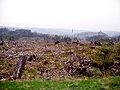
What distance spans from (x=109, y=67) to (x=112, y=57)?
297 centimetres

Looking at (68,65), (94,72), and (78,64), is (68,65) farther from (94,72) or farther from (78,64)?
(94,72)

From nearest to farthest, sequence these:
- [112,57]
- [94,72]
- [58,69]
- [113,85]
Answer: [113,85] → [94,72] → [58,69] → [112,57]

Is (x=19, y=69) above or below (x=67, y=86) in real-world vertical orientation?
below

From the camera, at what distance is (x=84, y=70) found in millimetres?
25609

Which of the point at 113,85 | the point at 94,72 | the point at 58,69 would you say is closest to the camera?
the point at 113,85

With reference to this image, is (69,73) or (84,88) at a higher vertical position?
(84,88)

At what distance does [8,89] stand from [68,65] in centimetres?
1635

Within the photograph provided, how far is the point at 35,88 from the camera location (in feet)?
43.8

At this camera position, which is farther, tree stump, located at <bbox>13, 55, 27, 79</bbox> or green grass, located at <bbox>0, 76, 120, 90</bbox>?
tree stump, located at <bbox>13, 55, 27, 79</bbox>

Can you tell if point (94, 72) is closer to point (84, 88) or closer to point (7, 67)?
point (7, 67)

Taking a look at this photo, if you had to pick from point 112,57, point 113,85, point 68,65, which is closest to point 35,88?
point 113,85

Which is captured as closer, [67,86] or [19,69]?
[67,86]

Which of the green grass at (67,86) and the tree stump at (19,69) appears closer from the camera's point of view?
the green grass at (67,86)

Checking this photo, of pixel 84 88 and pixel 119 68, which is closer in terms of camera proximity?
pixel 84 88
